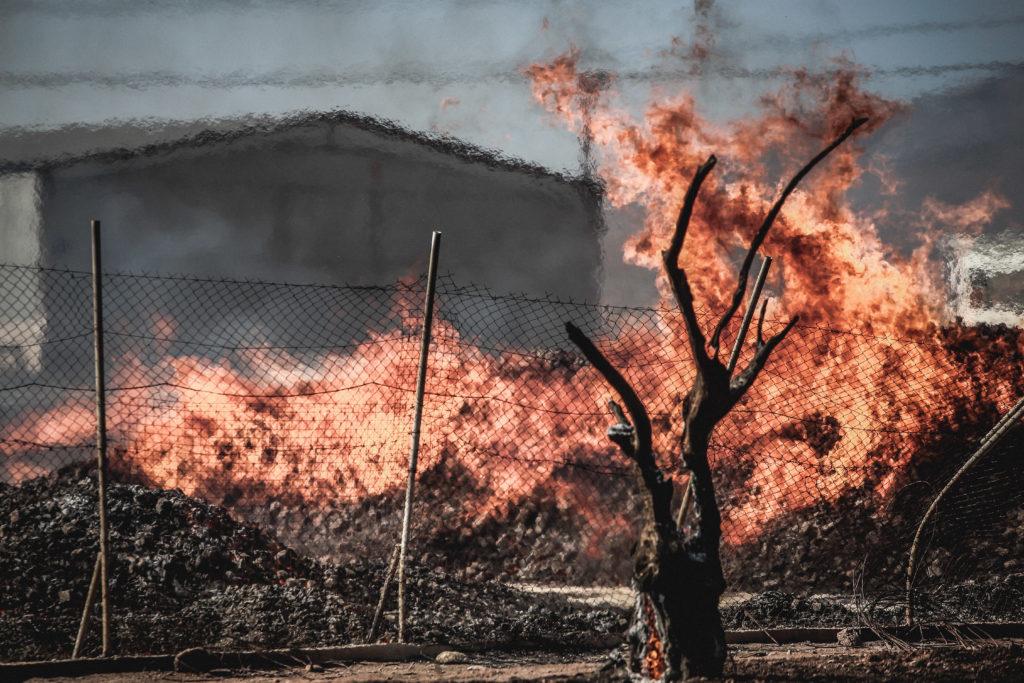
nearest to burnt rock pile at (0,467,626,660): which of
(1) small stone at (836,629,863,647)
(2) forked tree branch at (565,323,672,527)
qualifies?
(1) small stone at (836,629,863,647)

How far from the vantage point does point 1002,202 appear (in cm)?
1337

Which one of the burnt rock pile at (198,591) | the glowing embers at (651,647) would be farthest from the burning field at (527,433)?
the glowing embers at (651,647)

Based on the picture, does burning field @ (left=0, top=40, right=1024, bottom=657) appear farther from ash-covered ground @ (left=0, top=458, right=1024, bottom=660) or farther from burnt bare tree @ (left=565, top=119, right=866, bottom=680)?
burnt bare tree @ (left=565, top=119, right=866, bottom=680)

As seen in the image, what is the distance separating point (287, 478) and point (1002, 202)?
40.4 ft

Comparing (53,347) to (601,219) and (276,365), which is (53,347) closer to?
(276,365)

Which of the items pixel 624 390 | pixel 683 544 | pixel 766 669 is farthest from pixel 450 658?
pixel 624 390

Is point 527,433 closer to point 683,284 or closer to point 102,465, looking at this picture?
point 102,465

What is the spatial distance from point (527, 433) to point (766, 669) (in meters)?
5.59

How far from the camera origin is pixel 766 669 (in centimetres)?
520

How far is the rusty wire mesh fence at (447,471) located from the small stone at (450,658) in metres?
0.70

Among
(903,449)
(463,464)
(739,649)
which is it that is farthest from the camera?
(463,464)

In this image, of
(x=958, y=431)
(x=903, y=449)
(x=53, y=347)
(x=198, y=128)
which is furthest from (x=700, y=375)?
(x=53, y=347)

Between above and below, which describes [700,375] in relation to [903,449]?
above

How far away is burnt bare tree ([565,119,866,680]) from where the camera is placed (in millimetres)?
4656
